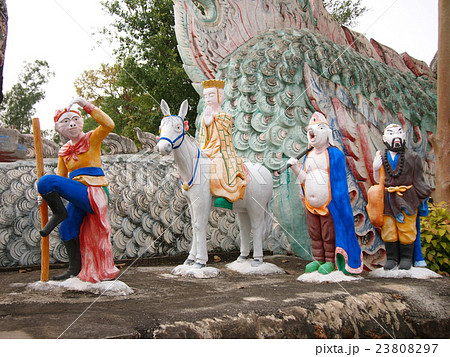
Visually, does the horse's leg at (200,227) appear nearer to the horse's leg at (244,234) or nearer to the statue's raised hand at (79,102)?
the horse's leg at (244,234)

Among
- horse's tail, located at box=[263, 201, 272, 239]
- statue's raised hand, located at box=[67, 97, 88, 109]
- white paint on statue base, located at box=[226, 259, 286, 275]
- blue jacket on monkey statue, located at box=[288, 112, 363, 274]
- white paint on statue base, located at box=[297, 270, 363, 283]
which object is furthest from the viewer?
horse's tail, located at box=[263, 201, 272, 239]

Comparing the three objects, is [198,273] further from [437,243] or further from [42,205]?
[437,243]

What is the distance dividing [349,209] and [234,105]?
7.73 ft

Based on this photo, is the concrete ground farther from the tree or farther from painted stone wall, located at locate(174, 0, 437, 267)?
the tree

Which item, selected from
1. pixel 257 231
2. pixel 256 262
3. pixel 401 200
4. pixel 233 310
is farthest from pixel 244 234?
pixel 233 310

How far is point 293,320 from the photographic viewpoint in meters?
2.69

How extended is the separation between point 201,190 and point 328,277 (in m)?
1.35

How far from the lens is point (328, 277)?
3906mm

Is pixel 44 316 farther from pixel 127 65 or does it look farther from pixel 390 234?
pixel 127 65

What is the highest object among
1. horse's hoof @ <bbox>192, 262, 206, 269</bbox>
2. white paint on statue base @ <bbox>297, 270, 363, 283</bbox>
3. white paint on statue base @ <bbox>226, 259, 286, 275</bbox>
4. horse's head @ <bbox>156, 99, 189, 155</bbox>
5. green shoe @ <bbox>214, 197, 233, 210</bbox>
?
horse's head @ <bbox>156, 99, 189, 155</bbox>

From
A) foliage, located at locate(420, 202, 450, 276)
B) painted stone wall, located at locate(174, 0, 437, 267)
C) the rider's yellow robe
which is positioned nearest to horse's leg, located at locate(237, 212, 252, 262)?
the rider's yellow robe

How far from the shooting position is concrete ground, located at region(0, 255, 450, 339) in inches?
93.8

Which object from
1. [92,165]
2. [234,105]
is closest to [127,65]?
[234,105]

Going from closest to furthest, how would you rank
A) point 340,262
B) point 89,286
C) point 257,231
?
1. point 89,286
2. point 340,262
3. point 257,231
